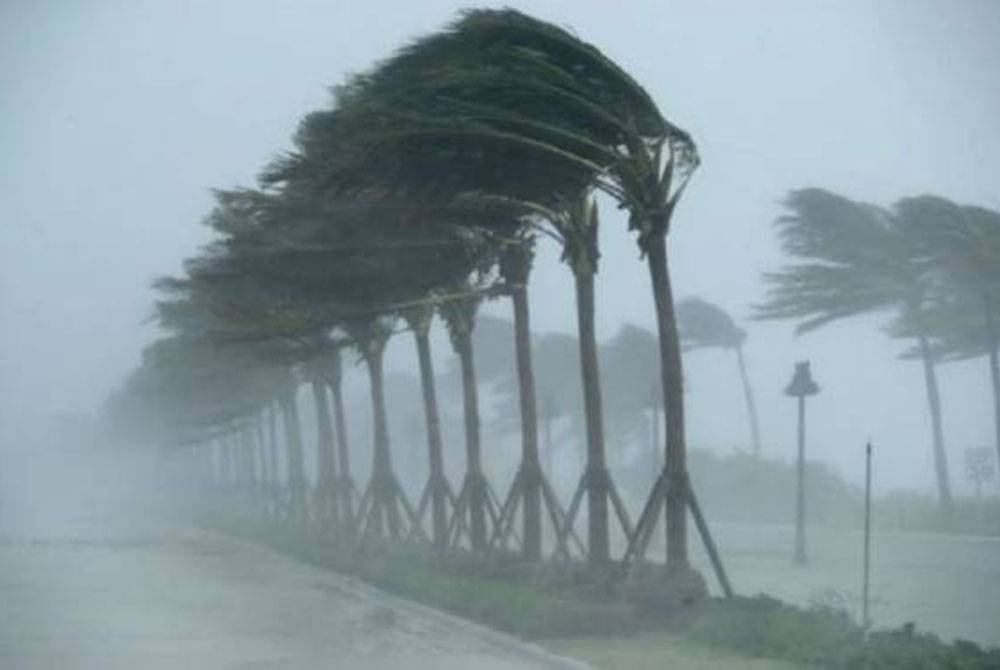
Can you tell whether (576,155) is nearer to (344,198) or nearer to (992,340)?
(344,198)

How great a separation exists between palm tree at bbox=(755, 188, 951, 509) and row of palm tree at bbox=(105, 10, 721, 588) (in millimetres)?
12757

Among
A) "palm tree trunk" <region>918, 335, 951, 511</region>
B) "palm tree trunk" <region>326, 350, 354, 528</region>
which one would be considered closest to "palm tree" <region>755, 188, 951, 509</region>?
"palm tree trunk" <region>918, 335, 951, 511</region>

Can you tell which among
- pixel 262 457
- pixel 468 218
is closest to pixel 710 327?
pixel 262 457

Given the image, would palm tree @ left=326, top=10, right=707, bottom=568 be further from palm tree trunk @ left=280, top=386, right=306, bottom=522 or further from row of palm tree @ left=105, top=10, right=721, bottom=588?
palm tree trunk @ left=280, top=386, right=306, bottom=522

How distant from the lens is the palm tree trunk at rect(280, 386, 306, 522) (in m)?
50.2

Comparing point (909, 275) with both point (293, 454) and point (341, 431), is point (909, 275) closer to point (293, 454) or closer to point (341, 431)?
point (341, 431)

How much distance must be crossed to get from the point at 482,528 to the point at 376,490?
7.86 metres

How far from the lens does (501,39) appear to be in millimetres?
19734

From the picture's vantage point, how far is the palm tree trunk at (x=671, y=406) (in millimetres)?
20719

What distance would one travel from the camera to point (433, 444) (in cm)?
3216

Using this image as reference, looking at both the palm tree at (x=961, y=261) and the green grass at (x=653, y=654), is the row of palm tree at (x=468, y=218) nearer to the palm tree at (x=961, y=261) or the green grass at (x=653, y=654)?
the green grass at (x=653, y=654)

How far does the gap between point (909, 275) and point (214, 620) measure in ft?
70.3

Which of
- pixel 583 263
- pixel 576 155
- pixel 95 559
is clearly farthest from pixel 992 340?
pixel 95 559

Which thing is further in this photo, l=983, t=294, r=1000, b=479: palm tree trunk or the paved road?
l=983, t=294, r=1000, b=479: palm tree trunk
